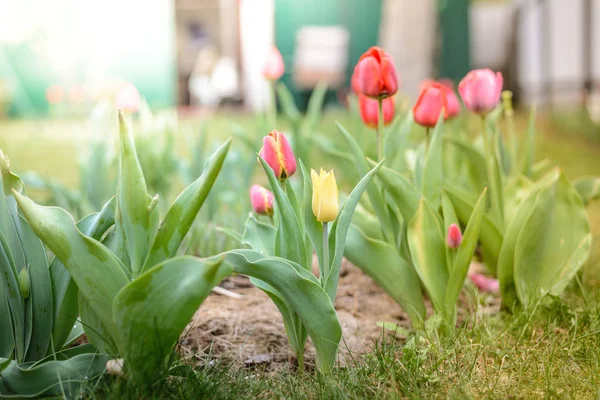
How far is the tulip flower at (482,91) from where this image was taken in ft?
4.91

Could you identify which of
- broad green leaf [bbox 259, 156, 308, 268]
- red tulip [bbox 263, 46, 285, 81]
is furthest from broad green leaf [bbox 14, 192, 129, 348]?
red tulip [bbox 263, 46, 285, 81]

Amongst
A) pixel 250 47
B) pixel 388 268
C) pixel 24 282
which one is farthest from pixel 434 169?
pixel 250 47

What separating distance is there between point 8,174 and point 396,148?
40.3 inches

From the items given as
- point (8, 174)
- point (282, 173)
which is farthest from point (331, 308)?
point (8, 174)

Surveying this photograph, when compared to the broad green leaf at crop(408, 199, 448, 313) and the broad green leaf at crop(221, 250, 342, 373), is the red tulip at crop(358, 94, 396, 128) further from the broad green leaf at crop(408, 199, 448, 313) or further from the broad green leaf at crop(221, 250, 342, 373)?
the broad green leaf at crop(221, 250, 342, 373)

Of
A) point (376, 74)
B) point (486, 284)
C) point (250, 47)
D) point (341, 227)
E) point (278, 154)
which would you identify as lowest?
point (486, 284)

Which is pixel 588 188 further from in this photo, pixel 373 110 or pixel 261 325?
pixel 261 325

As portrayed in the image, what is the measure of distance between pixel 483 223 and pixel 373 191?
332 mm

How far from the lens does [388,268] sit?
146 cm

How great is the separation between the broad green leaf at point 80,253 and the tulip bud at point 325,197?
13.2 inches

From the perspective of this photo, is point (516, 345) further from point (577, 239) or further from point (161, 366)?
point (161, 366)

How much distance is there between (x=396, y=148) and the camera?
1774 mm

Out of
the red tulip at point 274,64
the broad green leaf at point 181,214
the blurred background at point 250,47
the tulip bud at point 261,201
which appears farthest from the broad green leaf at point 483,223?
the blurred background at point 250,47

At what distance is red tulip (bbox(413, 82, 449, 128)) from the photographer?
4.87 feet
